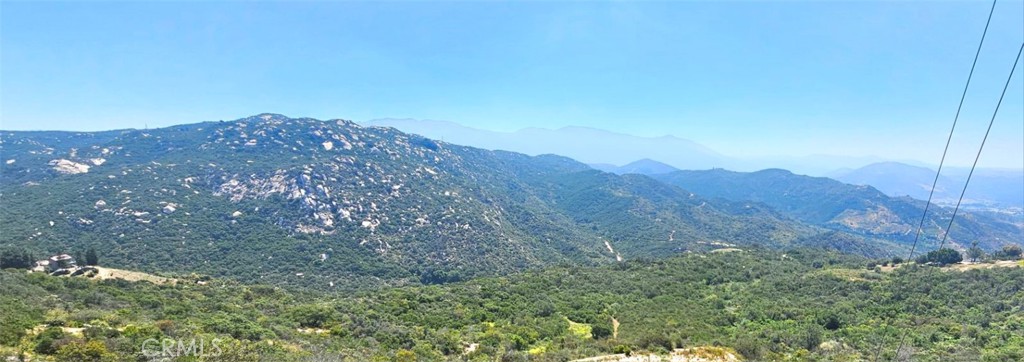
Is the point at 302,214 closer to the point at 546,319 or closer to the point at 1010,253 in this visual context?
the point at 546,319

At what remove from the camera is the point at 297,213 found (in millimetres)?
112812

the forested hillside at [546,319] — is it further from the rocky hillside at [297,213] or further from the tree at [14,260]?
the rocky hillside at [297,213]

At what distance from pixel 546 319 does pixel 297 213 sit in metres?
95.8

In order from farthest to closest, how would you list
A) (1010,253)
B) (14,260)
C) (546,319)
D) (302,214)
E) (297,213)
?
1. (297,213)
2. (302,214)
3. (1010,253)
4. (14,260)
5. (546,319)

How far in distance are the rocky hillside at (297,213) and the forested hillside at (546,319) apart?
1927 inches

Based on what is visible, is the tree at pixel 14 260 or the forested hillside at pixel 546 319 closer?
the forested hillside at pixel 546 319

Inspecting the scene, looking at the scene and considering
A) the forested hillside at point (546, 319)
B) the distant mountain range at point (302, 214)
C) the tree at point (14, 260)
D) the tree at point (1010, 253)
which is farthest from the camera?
the distant mountain range at point (302, 214)

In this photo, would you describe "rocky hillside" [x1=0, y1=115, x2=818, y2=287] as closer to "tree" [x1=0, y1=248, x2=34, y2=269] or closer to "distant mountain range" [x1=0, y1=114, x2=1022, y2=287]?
"distant mountain range" [x1=0, y1=114, x2=1022, y2=287]

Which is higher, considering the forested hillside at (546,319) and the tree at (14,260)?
the forested hillside at (546,319)

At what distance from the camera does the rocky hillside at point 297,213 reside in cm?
9106

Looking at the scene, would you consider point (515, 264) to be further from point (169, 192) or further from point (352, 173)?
point (169, 192)

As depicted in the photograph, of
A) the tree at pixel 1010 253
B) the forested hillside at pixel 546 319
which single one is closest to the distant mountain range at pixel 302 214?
the forested hillside at pixel 546 319

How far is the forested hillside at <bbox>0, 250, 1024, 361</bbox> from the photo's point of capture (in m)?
23.2

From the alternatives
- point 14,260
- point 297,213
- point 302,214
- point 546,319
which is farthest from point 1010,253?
point 297,213
